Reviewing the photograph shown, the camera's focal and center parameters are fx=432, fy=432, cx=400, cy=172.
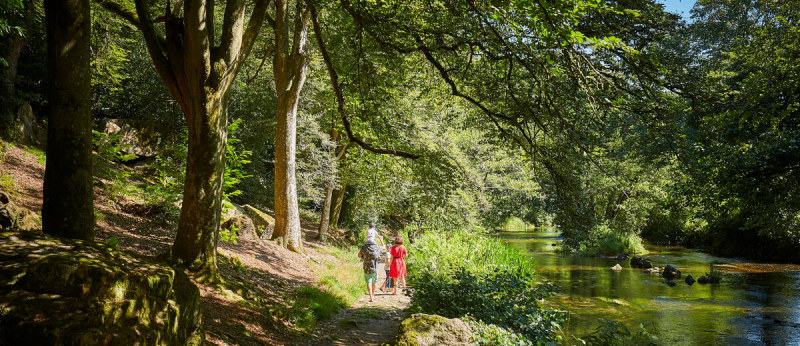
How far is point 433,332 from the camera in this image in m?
5.33

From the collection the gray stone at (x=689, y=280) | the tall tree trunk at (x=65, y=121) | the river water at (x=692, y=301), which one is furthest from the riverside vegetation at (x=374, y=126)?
the gray stone at (x=689, y=280)

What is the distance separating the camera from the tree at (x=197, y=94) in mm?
5441

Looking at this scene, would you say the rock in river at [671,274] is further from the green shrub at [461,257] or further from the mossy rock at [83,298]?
the mossy rock at [83,298]

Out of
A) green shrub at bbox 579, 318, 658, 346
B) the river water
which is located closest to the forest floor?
green shrub at bbox 579, 318, 658, 346

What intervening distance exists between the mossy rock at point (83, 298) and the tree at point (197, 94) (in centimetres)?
199

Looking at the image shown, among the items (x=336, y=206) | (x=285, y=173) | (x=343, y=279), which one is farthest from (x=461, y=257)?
(x=336, y=206)

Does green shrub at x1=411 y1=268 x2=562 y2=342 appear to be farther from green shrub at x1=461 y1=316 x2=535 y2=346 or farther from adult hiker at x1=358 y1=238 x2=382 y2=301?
adult hiker at x1=358 y1=238 x2=382 y2=301

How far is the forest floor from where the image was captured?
556 centimetres

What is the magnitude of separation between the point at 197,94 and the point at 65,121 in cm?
Result: 203

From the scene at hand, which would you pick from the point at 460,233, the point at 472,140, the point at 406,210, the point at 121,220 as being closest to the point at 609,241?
the point at 472,140

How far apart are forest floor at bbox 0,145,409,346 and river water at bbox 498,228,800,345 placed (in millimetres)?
3745

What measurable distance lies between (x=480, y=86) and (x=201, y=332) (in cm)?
576

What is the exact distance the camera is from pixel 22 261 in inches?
113

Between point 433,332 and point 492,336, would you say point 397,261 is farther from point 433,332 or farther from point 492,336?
point 433,332
